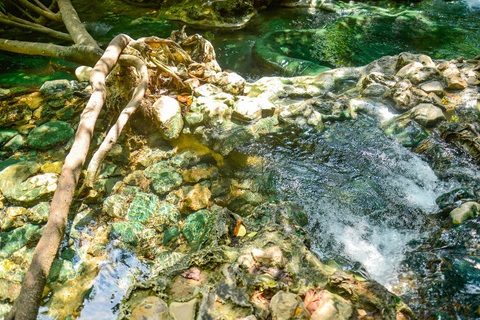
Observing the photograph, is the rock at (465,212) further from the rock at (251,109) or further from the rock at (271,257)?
the rock at (251,109)

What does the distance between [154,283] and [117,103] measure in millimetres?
2952

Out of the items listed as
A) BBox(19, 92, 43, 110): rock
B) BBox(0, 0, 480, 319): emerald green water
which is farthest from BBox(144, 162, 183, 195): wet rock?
BBox(19, 92, 43, 110): rock

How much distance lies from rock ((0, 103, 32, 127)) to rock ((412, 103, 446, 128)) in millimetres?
5661

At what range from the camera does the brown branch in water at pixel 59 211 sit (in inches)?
80.5

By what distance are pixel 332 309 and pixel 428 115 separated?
3056 mm

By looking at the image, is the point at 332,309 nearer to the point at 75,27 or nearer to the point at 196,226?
the point at 196,226

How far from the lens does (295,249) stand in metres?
2.16

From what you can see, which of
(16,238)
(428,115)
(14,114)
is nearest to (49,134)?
(14,114)

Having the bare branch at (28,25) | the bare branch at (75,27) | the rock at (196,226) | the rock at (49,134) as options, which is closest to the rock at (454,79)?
the rock at (196,226)

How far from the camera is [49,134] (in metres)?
3.94

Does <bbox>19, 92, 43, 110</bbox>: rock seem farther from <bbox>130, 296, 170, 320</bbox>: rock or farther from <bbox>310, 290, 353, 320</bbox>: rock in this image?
<bbox>310, 290, 353, 320</bbox>: rock

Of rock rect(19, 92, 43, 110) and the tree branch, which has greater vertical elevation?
the tree branch

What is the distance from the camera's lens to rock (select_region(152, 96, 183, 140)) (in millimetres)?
3781

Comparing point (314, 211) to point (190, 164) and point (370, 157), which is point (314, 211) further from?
point (190, 164)
